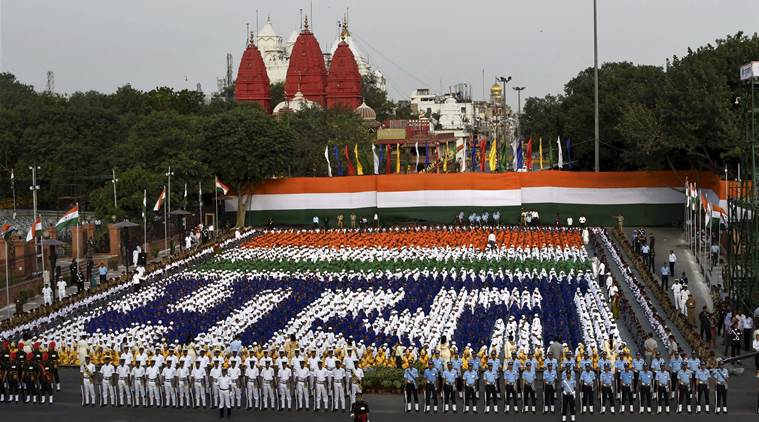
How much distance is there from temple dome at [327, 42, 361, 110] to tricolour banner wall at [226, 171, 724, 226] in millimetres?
49779

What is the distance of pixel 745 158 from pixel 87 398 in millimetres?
15790

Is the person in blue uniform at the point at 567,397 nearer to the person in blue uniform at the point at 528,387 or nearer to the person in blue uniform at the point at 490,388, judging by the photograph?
the person in blue uniform at the point at 528,387

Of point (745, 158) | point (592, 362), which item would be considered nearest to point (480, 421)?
point (592, 362)

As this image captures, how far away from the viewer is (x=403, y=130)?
285 feet

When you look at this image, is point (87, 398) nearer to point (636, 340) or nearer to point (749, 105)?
point (636, 340)

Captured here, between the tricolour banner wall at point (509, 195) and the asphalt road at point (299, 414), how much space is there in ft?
78.4

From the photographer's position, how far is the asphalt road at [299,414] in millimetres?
17656

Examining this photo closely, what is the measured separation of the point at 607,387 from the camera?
17906mm

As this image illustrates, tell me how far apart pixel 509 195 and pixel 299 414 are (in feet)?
86.3

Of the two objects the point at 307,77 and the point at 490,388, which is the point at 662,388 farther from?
the point at 307,77

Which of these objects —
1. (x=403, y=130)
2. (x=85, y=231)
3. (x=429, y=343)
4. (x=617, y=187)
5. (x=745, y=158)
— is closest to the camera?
(x=429, y=343)

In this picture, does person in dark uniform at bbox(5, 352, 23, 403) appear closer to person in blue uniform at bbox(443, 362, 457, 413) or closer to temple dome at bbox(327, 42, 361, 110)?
person in blue uniform at bbox(443, 362, 457, 413)

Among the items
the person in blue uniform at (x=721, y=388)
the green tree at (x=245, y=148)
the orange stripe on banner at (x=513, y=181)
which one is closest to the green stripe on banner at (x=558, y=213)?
the orange stripe on banner at (x=513, y=181)

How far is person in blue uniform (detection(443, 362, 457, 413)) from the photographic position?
18.2 meters
